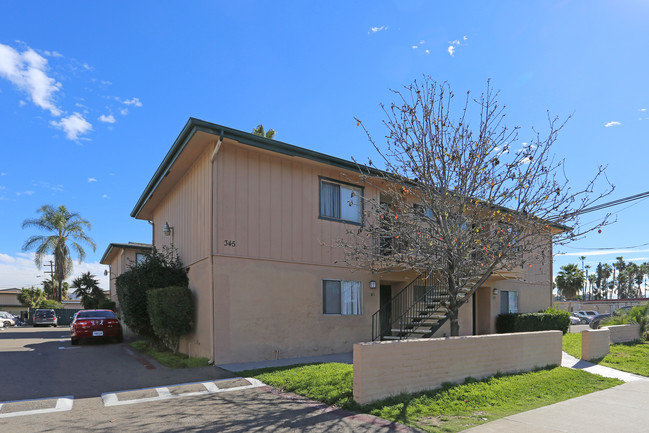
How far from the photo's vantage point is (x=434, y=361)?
24.7ft

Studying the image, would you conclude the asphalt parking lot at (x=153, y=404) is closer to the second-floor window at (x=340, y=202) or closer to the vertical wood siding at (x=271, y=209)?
the vertical wood siding at (x=271, y=209)

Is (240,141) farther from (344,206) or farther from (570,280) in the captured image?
(570,280)

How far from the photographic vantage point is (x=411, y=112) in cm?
897

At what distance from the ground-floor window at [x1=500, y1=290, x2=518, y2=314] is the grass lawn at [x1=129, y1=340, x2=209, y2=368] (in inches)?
532

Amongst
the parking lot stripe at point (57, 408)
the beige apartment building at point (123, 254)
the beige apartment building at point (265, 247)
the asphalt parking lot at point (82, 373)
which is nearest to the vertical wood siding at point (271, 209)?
the beige apartment building at point (265, 247)

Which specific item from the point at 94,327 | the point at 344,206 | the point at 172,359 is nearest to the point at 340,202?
the point at 344,206

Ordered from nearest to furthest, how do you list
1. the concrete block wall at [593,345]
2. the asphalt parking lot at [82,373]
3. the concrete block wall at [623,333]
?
the asphalt parking lot at [82,373], the concrete block wall at [593,345], the concrete block wall at [623,333]

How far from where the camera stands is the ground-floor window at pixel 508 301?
63.5 ft

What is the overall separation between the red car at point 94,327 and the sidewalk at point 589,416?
13.4m

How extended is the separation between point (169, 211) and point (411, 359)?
36.9 ft

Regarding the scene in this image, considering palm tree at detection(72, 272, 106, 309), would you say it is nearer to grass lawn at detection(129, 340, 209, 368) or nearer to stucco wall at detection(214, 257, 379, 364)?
grass lawn at detection(129, 340, 209, 368)

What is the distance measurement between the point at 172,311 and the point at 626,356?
39.6 feet

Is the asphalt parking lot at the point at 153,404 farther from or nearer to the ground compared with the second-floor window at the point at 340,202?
nearer to the ground

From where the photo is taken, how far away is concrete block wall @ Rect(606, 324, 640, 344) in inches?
567
